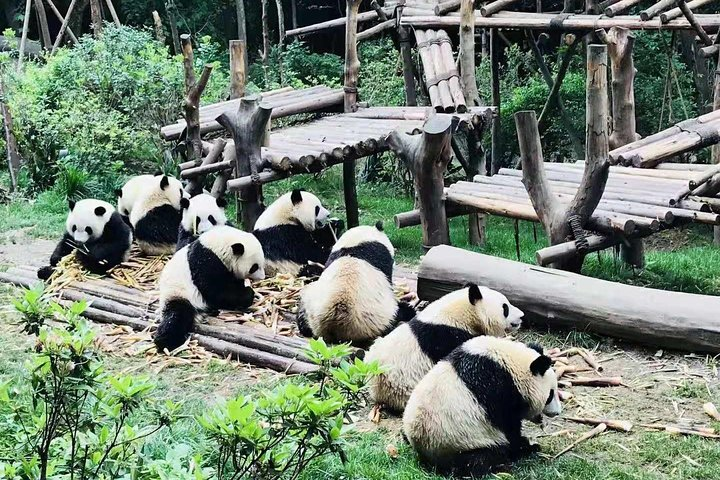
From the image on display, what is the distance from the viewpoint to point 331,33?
58.1 feet

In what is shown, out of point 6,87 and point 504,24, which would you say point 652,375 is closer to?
point 504,24

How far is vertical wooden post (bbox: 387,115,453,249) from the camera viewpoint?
19.5 ft

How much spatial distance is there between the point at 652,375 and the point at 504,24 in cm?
557

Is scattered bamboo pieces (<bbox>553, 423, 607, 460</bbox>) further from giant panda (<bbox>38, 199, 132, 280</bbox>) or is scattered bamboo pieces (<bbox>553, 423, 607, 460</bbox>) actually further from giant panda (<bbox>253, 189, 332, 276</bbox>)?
giant panda (<bbox>38, 199, 132, 280</bbox>)

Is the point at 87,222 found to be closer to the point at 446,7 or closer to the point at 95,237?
the point at 95,237

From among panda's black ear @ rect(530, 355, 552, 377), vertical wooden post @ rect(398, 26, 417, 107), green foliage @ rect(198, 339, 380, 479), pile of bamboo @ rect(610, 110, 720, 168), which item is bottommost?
panda's black ear @ rect(530, 355, 552, 377)

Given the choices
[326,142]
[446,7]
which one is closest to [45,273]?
[326,142]

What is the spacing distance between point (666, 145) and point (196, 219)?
3793mm

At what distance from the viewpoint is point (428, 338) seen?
3.88 meters

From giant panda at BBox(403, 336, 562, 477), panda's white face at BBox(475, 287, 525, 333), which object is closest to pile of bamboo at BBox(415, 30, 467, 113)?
panda's white face at BBox(475, 287, 525, 333)

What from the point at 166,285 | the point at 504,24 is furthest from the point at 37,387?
the point at 504,24

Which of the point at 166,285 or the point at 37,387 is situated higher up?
the point at 37,387

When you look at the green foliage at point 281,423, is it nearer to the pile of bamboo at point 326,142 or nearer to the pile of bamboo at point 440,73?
the pile of bamboo at point 326,142

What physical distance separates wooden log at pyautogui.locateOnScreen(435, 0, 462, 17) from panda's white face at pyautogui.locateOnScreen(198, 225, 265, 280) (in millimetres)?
5284
